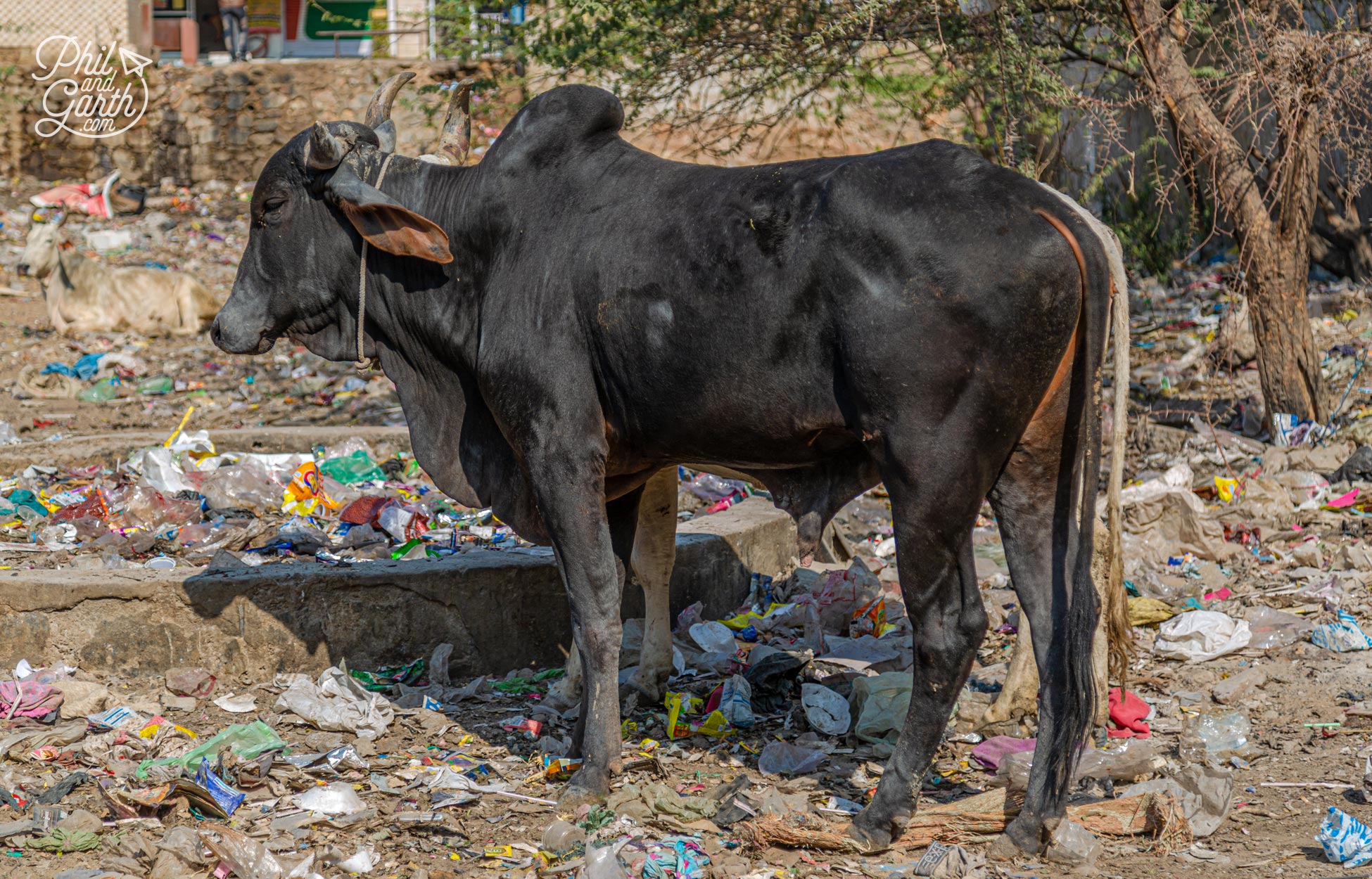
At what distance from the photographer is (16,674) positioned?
439cm

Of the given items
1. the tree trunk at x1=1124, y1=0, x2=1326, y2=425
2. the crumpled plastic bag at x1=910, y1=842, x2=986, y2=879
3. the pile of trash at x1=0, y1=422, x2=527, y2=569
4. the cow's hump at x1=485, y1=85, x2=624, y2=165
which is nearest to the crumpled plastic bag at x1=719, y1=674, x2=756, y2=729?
the crumpled plastic bag at x1=910, y1=842, x2=986, y2=879

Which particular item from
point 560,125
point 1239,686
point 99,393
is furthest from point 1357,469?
point 99,393

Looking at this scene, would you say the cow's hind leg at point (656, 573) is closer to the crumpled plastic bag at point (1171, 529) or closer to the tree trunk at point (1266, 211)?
the crumpled plastic bag at point (1171, 529)

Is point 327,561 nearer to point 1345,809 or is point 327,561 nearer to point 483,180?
point 483,180

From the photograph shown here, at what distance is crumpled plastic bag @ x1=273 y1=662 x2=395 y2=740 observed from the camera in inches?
166

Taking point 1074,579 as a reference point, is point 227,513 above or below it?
below

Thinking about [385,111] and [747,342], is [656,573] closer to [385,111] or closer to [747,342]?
[747,342]

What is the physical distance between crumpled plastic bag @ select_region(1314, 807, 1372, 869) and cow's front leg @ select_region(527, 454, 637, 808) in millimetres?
1830

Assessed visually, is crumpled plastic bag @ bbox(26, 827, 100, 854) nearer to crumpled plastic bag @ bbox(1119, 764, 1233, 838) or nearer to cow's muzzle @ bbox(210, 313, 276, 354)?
cow's muzzle @ bbox(210, 313, 276, 354)

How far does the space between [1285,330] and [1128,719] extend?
400 centimetres

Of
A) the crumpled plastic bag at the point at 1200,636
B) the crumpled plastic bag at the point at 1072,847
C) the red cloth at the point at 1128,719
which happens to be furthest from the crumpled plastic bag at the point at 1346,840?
the crumpled plastic bag at the point at 1200,636

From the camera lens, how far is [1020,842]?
10.8 ft

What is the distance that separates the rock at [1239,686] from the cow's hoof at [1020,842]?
1.43 metres

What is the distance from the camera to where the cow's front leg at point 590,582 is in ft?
12.2
